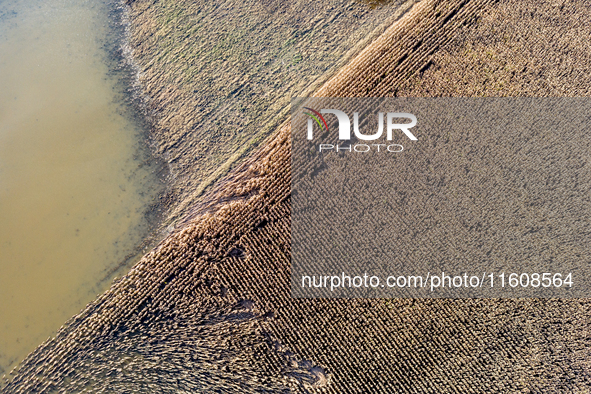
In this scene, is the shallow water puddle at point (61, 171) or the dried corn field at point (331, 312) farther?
the shallow water puddle at point (61, 171)

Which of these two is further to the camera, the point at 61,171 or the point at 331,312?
the point at 61,171

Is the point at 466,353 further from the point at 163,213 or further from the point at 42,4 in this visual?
the point at 42,4

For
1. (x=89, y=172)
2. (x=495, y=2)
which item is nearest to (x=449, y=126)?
(x=495, y=2)

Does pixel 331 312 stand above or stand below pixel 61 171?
below

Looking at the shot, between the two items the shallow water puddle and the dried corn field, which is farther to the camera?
the shallow water puddle
